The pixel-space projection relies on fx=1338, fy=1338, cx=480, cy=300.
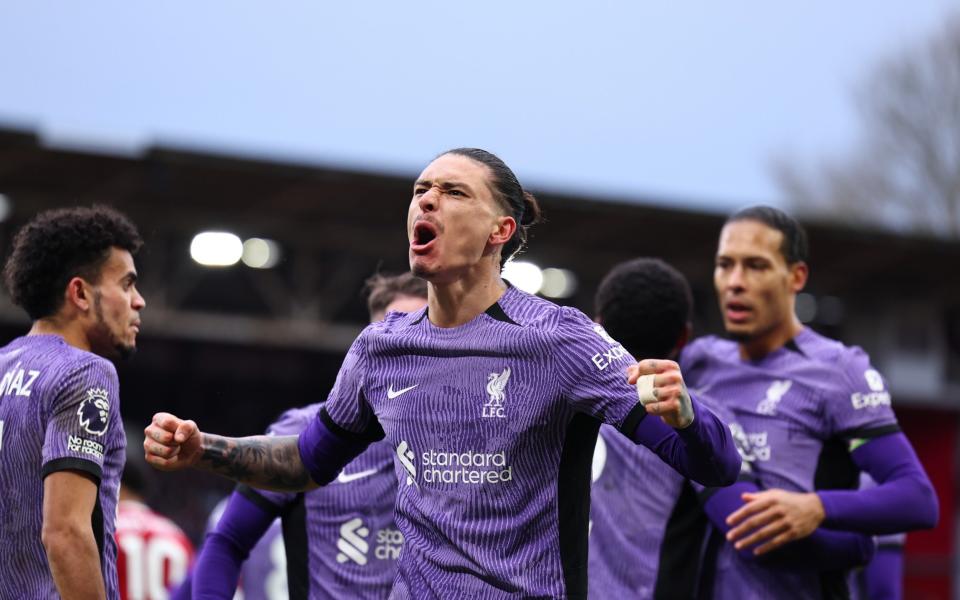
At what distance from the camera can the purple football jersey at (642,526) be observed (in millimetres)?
4609

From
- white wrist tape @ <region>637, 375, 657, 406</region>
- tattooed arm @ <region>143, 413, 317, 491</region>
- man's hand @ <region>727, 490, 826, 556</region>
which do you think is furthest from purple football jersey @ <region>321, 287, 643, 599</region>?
man's hand @ <region>727, 490, 826, 556</region>

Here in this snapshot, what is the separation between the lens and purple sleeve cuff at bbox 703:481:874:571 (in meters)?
4.51

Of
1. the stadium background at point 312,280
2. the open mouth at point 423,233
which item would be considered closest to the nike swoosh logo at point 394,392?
the open mouth at point 423,233

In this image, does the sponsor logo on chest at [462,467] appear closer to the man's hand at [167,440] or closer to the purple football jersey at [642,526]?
Answer: the man's hand at [167,440]

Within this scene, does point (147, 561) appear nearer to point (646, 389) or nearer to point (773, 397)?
point (773, 397)

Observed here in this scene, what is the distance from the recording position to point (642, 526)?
465 centimetres

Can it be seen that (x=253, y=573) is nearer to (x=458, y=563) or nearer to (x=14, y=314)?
(x=458, y=563)

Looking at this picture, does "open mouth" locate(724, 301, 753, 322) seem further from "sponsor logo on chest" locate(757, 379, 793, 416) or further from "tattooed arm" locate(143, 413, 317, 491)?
"tattooed arm" locate(143, 413, 317, 491)

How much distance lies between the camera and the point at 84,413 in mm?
3820

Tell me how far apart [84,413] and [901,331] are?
17414 mm

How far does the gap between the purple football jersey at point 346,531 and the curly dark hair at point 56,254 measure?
837mm

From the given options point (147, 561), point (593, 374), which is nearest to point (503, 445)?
point (593, 374)

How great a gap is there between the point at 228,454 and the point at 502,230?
101 centimetres

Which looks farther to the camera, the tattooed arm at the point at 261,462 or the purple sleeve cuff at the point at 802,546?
the purple sleeve cuff at the point at 802,546
